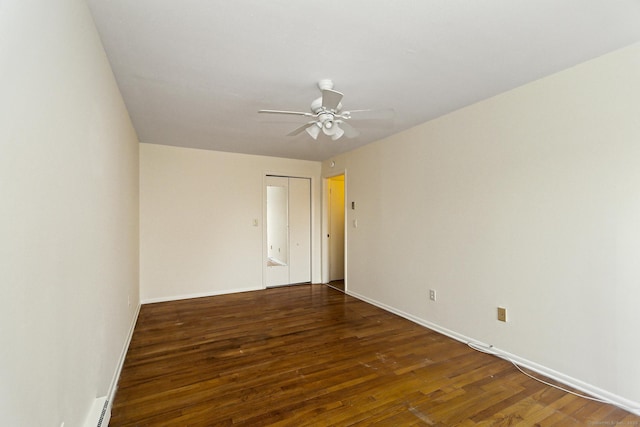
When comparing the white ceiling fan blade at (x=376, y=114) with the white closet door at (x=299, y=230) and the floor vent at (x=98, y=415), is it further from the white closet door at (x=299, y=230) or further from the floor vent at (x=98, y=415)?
the floor vent at (x=98, y=415)

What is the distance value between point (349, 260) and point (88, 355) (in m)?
3.66

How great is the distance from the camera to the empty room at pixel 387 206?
1.10 metres

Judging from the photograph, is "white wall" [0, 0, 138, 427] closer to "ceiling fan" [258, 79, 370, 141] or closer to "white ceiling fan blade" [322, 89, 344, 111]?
"ceiling fan" [258, 79, 370, 141]

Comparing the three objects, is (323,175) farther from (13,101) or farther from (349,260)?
(13,101)

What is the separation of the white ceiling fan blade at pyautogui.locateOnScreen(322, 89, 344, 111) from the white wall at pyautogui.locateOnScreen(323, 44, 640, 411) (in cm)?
156

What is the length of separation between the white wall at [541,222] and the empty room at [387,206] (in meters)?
0.01

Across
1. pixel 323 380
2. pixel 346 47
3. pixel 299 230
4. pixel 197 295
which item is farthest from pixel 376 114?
Answer: pixel 197 295

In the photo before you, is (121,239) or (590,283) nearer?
(590,283)

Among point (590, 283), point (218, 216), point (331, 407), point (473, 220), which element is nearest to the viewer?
point (331, 407)

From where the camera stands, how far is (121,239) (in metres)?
2.63

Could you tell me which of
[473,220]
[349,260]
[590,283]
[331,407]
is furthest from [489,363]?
[349,260]

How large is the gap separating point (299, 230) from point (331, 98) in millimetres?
3586

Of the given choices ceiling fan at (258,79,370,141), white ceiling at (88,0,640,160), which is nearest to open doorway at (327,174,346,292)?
white ceiling at (88,0,640,160)

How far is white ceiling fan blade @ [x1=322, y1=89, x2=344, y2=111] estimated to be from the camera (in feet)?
6.59
